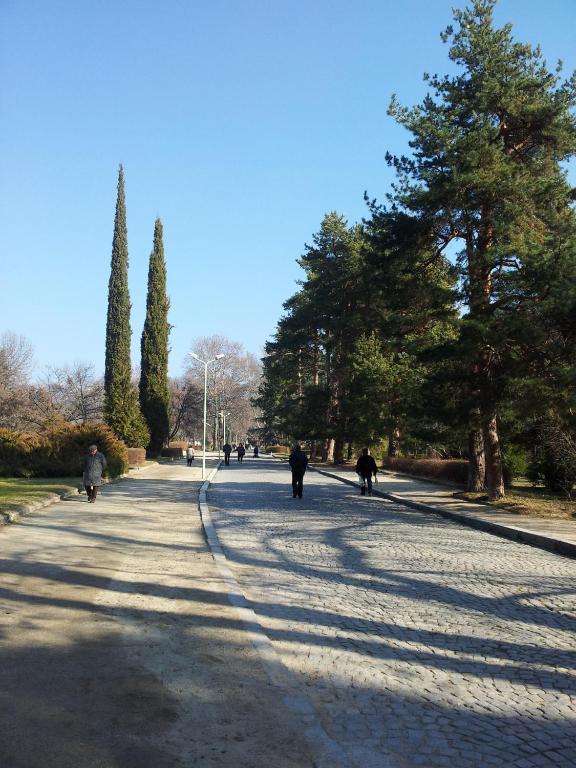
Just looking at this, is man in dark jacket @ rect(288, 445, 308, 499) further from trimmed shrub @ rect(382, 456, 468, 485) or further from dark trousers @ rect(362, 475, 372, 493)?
trimmed shrub @ rect(382, 456, 468, 485)

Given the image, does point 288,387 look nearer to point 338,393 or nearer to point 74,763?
point 338,393

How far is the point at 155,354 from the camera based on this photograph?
6047 centimetres

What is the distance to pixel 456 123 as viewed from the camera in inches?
782

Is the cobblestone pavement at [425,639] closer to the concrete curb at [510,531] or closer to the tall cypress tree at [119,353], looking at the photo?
the concrete curb at [510,531]

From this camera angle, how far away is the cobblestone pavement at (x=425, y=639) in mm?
4145

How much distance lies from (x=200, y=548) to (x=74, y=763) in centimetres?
812

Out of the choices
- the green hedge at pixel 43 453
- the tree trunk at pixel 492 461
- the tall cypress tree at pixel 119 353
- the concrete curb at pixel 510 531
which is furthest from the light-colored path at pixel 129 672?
the tall cypress tree at pixel 119 353

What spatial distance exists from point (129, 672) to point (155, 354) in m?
56.5

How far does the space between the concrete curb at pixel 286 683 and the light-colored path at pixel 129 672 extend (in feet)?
0.25

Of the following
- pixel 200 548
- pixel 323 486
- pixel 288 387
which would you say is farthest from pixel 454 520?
pixel 288 387

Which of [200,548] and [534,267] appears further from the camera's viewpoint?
[534,267]

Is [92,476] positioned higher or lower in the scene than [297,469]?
lower

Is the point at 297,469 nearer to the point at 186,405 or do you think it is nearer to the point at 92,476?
the point at 92,476

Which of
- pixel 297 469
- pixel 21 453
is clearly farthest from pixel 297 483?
pixel 21 453
